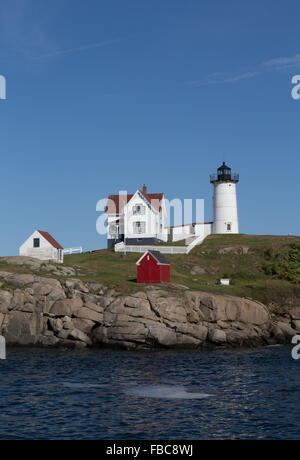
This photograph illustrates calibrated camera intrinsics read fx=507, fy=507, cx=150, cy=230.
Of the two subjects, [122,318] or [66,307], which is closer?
[122,318]

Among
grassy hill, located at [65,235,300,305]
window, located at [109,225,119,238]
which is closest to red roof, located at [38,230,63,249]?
grassy hill, located at [65,235,300,305]

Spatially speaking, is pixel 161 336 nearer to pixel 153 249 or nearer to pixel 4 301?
pixel 4 301

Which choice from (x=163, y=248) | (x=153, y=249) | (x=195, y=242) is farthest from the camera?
(x=195, y=242)

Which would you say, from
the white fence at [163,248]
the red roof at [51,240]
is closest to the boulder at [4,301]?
the red roof at [51,240]

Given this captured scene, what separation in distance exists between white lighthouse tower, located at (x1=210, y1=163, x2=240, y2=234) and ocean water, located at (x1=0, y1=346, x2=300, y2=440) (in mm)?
46330

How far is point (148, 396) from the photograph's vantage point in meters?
26.4

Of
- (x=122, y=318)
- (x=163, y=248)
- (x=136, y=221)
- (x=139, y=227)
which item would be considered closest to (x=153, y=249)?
(x=163, y=248)

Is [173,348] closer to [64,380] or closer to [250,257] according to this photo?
[64,380]

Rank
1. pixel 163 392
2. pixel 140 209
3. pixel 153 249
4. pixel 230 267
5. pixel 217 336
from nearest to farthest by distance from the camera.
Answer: pixel 163 392 < pixel 217 336 < pixel 230 267 < pixel 153 249 < pixel 140 209

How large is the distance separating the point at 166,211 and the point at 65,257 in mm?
21006

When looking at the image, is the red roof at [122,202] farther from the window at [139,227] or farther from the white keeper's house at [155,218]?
the window at [139,227]

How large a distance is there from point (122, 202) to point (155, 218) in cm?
684
